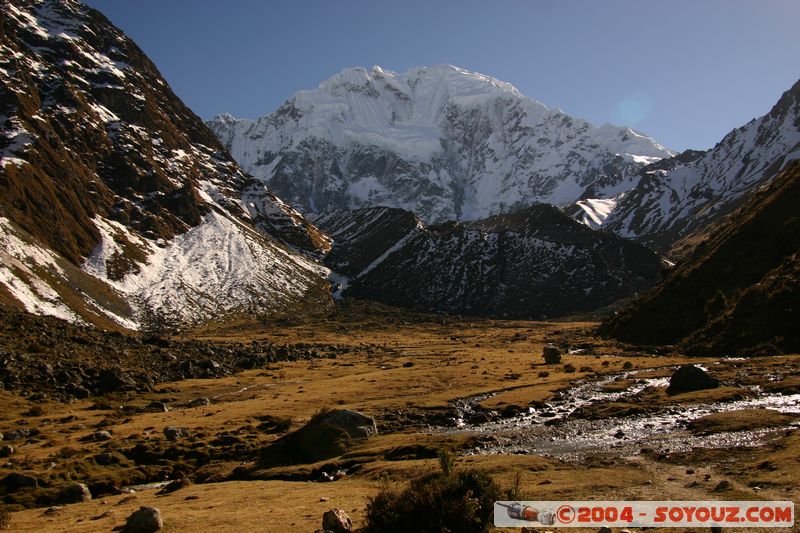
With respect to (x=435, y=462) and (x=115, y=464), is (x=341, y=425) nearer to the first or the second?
(x=435, y=462)

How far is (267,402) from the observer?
74500mm

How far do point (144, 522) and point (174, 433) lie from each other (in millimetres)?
30746

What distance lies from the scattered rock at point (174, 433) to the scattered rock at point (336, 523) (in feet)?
119

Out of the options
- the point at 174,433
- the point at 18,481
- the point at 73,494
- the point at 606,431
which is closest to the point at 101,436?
the point at 174,433

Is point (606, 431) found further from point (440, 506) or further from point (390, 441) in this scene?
point (440, 506)

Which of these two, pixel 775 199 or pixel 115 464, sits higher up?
pixel 775 199

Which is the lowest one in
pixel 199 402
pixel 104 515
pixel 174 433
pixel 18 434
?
pixel 199 402

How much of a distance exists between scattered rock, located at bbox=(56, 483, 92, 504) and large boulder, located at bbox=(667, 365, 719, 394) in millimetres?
50299

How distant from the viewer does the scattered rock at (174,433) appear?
56.0 meters

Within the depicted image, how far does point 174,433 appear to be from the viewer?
185ft

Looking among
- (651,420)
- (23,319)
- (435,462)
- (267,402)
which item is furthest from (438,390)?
(23,319)

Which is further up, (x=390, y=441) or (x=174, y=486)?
(x=390, y=441)

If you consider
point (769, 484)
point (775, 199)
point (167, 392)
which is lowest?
point (167, 392)

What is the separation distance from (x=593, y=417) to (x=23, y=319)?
91.7 meters
